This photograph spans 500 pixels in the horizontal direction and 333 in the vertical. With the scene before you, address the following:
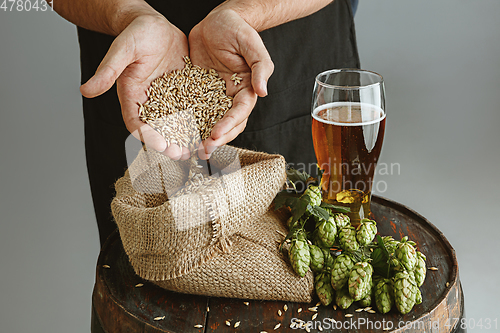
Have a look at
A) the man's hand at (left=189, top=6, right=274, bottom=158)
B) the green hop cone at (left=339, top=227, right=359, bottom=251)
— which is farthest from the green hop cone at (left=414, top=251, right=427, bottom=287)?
the man's hand at (left=189, top=6, right=274, bottom=158)

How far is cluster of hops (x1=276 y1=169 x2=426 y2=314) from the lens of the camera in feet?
2.60

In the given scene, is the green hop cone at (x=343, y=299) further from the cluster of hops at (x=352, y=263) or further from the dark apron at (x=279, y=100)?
the dark apron at (x=279, y=100)

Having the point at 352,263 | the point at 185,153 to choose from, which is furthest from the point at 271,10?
the point at 352,263

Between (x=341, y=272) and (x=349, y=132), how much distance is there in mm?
306

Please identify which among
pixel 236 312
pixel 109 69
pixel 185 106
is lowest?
pixel 236 312

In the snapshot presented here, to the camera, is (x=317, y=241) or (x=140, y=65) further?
(x=140, y=65)

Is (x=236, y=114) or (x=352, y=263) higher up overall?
(x=236, y=114)

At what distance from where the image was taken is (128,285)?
0.90 metres

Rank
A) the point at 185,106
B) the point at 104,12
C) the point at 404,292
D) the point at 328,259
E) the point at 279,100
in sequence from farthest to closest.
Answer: the point at 279,100 < the point at 104,12 < the point at 185,106 < the point at 328,259 < the point at 404,292

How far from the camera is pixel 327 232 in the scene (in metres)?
0.88

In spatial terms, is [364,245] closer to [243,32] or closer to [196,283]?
[196,283]

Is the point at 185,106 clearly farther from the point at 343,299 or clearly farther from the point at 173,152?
the point at 343,299

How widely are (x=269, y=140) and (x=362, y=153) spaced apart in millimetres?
613

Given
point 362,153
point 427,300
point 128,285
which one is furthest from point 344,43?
point 128,285
